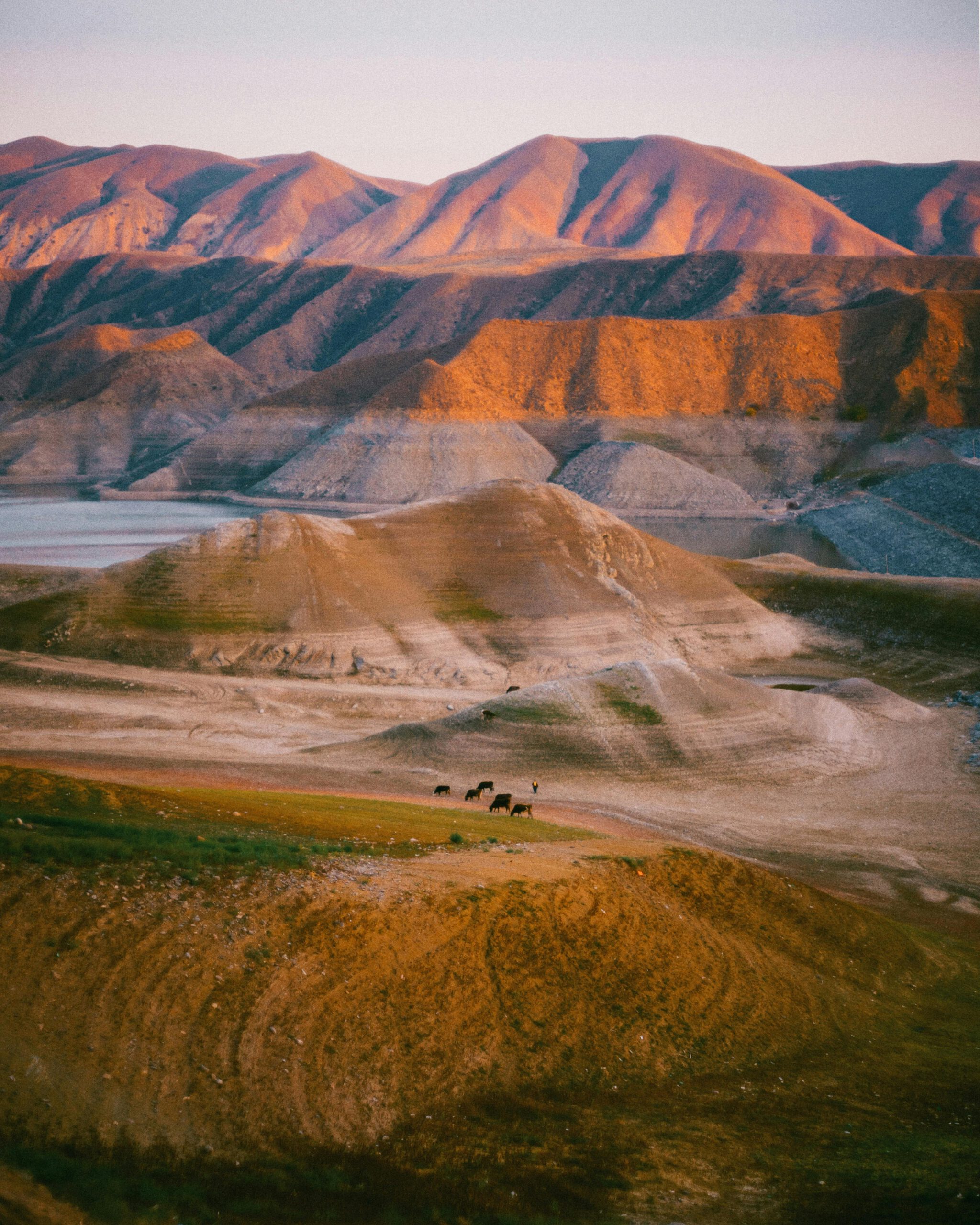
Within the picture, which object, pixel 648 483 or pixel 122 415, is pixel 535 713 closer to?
pixel 648 483

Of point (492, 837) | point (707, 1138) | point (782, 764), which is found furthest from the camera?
point (782, 764)

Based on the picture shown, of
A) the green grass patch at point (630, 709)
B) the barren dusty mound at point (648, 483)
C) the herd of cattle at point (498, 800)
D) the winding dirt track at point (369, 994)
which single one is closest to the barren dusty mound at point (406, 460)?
the barren dusty mound at point (648, 483)

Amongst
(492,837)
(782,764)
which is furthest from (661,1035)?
(782,764)

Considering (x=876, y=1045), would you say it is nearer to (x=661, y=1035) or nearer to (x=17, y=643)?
(x=661, y=1035)

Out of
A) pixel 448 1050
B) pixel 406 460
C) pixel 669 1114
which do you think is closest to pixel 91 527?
pixel 406 460

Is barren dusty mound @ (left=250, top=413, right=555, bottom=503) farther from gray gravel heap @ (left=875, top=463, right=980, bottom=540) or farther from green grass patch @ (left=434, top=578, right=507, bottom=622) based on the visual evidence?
green grass patch @ (left=434, top=578, right=507, bottom=622)

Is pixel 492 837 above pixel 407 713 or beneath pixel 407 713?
above
